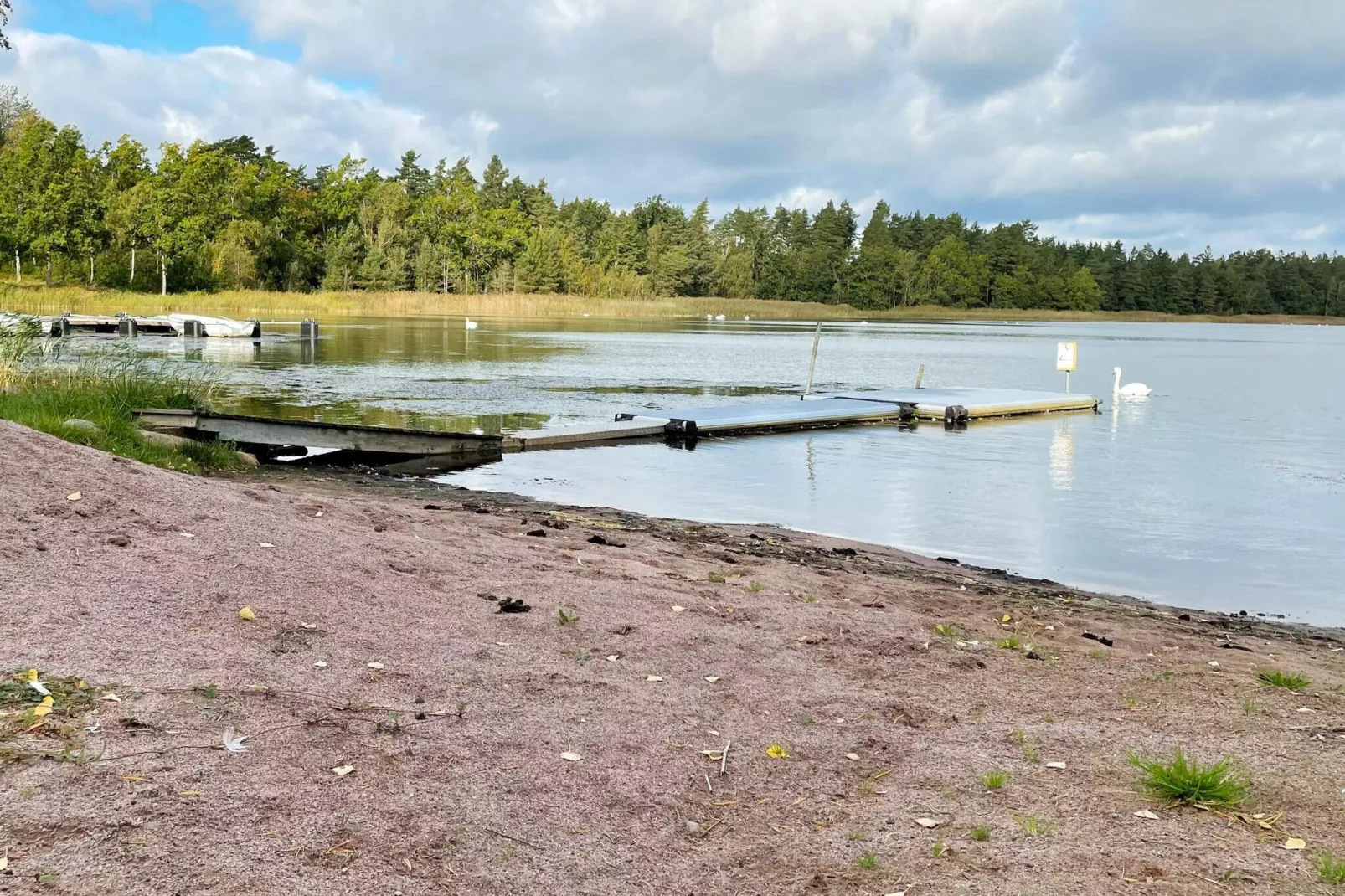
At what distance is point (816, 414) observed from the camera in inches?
917

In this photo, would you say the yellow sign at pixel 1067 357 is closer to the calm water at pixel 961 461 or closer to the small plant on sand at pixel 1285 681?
the calm water at pixel 961 461

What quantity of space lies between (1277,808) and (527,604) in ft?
12.7

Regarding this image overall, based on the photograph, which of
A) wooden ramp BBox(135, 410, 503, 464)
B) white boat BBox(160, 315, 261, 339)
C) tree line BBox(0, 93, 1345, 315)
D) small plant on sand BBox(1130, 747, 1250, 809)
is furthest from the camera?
tree line BBox(0, 93, 1345, 315)

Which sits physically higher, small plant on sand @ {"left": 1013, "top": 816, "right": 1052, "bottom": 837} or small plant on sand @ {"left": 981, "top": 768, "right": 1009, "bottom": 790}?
small plant on sand @ {"left": 981, "top": 768, "right": 1009, "bottom": 790}

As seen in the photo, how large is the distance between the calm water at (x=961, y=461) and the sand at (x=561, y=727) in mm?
4144

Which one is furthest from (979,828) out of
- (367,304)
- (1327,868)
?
(367,304)

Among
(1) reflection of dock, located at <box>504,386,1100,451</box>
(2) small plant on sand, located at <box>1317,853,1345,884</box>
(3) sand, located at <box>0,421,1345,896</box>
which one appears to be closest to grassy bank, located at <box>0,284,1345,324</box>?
(1) reflection of dock, located at <box>504,386,1100,451</box>

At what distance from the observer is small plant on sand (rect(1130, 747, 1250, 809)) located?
426 centimetres

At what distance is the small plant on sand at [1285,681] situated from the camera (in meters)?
6.16

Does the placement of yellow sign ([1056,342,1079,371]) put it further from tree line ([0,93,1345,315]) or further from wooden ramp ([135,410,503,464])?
tree line ([0,93,1345,315])

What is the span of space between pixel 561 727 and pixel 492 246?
97.4 meters

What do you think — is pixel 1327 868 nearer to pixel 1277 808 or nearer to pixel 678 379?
pixel 1277 808

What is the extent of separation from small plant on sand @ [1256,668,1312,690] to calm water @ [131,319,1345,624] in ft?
12.3

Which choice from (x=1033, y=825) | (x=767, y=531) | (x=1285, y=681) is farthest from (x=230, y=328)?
(x=1033, y=825)
